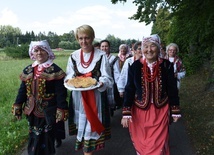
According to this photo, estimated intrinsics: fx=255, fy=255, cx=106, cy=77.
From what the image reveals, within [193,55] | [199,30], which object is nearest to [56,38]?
[193,55]

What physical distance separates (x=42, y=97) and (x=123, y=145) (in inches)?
72.5

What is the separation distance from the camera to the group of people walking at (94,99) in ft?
10.8

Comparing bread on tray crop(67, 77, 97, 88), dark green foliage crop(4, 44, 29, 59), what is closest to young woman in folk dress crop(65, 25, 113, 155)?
Result: bread on tray crop(67, 77, 97, 88)

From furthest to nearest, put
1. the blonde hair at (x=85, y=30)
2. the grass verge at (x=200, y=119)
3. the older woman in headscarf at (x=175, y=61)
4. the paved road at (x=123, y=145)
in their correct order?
the older woman in headscarf at (x=175, y=61) → the grass verge at (x=200, y=119) → the paved road at (x=123, y=145) → the blonde hair at (x=85, y=30)

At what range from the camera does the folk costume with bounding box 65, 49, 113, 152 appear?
3.65m

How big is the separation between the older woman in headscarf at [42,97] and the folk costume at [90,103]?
23cm

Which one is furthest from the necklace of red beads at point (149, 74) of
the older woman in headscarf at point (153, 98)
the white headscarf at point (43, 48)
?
the white headscarf at point (43, 48)

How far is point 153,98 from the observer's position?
10.8 ft

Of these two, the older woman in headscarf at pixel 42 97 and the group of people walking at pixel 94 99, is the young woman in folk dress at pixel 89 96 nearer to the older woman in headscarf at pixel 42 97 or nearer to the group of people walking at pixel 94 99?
the group of people walking at pixel 94 99

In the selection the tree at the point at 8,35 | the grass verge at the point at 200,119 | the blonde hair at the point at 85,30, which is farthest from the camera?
the tree at the point at 8,35

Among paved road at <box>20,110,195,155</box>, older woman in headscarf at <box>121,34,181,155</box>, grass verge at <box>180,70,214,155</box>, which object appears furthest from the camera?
grass verge at <box>180,70,214,155</box>

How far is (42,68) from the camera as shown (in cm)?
359

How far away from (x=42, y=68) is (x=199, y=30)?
5.55 meters

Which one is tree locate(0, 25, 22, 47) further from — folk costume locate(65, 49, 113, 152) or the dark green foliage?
folk costume locate(65, 49, 113, 152)
